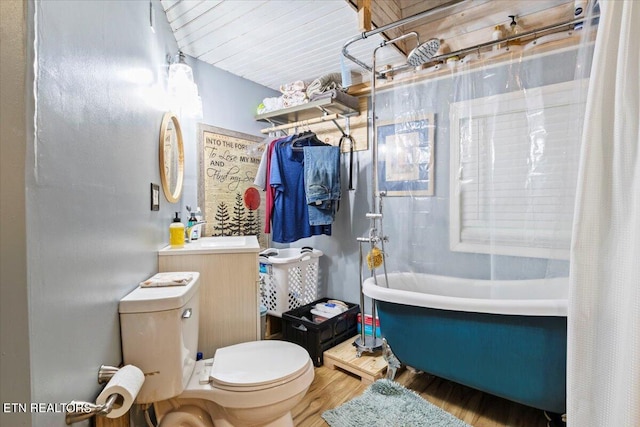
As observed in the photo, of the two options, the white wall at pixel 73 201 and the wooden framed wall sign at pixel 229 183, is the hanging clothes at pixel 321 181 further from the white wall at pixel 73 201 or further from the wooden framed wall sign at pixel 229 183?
the white wall at pixel 73 201

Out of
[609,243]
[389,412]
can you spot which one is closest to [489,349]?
[389,412]

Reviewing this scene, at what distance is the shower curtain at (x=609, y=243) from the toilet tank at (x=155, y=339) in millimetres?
1412

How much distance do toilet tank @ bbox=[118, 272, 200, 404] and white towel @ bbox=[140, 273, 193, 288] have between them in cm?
8

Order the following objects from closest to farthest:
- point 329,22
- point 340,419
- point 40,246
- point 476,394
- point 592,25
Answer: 1. point 40,246
2. point 592,25
3. point 340,419
4. point 476,394
5. point 329,22

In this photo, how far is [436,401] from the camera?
172 cm

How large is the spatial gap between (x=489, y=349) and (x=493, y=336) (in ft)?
0.25

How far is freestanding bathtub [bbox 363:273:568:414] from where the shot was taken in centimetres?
134

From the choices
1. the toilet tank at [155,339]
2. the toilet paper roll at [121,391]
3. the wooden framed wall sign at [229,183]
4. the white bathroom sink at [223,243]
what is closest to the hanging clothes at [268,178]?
the wooden framed wall sign at [229,183]

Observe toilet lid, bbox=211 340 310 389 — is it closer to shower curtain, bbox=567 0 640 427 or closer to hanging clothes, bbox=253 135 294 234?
shower curtain, bbox=567 0 640 427

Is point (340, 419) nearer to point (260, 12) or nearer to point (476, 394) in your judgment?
point (476, 394)

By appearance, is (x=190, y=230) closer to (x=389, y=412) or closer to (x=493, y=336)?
(x=389, y=412)

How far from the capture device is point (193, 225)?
204 cm

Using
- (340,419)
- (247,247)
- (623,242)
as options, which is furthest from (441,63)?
(340,419)

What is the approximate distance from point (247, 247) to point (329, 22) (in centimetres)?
158
